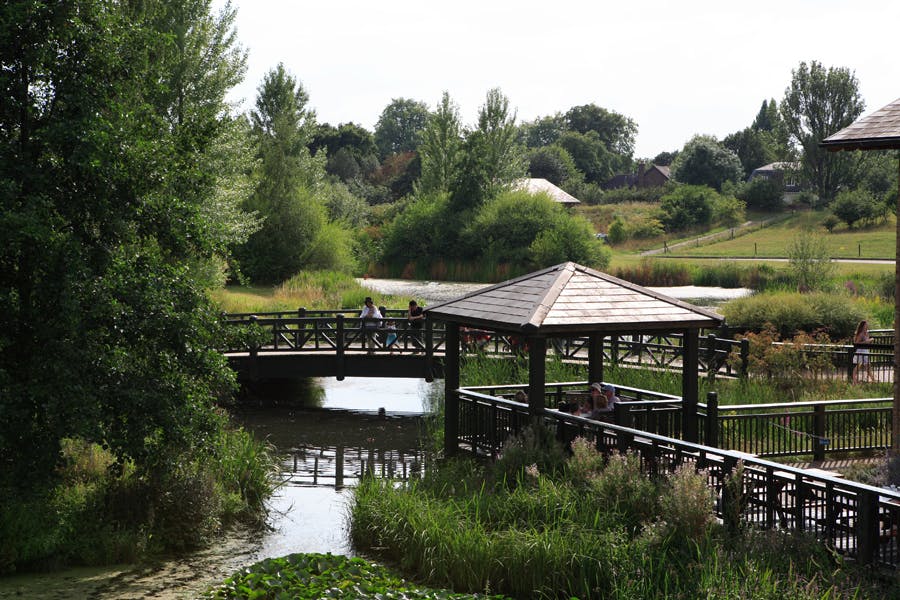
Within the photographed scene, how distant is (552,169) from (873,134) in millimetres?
93100

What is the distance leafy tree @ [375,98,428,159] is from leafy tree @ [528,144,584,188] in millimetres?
50626

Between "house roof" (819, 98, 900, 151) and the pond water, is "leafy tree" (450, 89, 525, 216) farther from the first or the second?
"house roof" (819, 98, 900, 151)

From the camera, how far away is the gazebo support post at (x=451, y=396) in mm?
16062

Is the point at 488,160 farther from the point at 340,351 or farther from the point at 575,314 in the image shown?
the point at 575,314

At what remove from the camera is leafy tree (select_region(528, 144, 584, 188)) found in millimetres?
103688

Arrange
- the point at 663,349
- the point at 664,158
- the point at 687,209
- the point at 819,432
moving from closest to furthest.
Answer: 1. the point at 819,432
2. the point at 663,349
3. the point at 687,209
4. the point at 664,158

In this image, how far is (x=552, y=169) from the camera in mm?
104750

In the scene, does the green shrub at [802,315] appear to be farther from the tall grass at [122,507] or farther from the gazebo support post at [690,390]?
the tall grass at [122,507]

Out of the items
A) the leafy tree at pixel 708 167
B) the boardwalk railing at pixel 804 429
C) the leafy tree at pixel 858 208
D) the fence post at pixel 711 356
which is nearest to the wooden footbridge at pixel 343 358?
the fence post at pixel 711 356

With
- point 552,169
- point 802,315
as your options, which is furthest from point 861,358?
point 552,169

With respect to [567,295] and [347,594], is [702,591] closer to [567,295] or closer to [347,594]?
[347,594]

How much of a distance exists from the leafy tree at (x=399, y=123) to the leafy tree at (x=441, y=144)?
3538 inches

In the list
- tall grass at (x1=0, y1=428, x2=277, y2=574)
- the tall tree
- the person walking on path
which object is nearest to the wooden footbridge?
the person walking on path

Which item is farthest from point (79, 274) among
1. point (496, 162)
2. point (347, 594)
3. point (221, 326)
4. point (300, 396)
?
point (496, 162)
